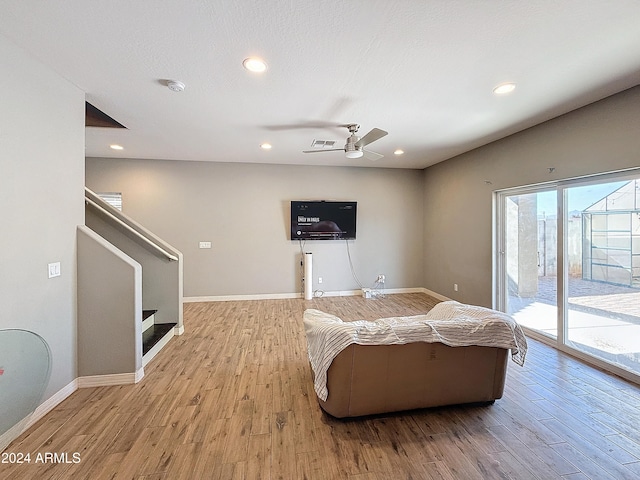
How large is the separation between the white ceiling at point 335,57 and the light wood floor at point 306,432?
9.43 ft

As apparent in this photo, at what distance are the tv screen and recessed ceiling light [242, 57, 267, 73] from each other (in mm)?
3531

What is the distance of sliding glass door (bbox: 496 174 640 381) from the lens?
2875 millimetres

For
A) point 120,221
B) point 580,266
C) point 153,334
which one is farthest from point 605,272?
point 120,221

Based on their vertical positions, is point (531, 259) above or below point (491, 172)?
below

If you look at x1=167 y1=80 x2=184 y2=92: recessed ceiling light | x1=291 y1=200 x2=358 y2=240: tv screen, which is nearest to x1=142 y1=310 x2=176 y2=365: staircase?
x1=167 y1=80 x2=184 y2=92: recessed ceiling light

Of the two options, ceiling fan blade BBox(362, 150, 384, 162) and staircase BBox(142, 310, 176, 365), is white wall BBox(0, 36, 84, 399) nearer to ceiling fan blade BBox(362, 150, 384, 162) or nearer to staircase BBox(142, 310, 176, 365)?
staircase BBox(142, 310, 176, 365)

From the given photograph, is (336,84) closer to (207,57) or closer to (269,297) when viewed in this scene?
(207,57)

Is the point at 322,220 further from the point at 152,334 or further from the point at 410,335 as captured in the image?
the point at 410,335

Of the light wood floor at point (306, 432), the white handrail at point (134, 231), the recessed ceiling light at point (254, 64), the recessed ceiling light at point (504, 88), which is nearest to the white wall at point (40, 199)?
the light wood floor at point (306, 432)

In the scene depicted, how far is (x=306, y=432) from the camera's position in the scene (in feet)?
6.59

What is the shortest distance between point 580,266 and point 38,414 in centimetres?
565

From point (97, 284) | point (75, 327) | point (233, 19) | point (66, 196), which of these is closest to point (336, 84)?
point (233, 19)

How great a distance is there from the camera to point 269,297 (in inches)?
233

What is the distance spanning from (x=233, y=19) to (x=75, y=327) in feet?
9.73
